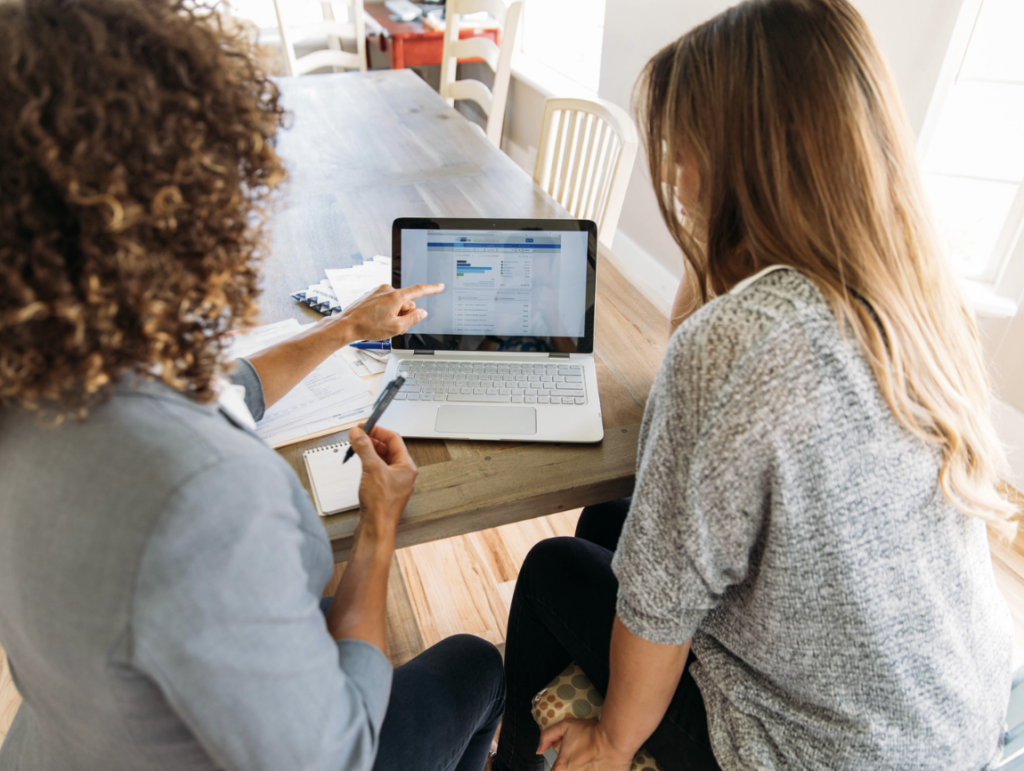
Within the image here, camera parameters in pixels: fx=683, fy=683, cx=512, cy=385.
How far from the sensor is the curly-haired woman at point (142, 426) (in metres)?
0.47

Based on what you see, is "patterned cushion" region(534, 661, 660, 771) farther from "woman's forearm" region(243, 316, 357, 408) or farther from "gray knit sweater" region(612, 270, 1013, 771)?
"woman's forearm" region(243, 316, 357, 408)

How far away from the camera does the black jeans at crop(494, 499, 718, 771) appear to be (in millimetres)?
898

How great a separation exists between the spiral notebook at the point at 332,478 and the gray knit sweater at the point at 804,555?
346mm

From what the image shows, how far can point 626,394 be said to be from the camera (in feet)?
3.44

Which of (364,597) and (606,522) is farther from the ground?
(364,597)

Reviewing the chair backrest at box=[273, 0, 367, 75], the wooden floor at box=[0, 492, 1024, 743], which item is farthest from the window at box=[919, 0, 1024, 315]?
the chair backrest at box=[273, 0, 367, 75]

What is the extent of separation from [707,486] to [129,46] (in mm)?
575

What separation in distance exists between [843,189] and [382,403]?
0.61 metres

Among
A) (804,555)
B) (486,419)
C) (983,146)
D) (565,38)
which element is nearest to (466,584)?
(486,419)

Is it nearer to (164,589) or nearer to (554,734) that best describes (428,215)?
(554,734)

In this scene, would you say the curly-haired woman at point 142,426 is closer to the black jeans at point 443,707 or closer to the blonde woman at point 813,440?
the black jeans at point 443,707

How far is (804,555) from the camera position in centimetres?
62

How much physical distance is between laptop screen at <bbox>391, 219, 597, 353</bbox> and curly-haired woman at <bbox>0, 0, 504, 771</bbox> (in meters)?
0.46

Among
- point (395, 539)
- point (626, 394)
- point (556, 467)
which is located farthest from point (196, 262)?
point (626, 394)
